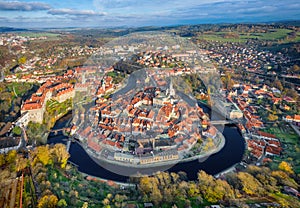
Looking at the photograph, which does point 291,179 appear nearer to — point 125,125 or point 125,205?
point 125,205

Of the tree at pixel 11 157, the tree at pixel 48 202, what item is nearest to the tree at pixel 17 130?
the tree at pixel 11 157

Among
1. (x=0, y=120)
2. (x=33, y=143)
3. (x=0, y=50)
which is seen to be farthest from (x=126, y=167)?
(x=0, y=50)

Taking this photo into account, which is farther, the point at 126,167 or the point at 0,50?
the point at 0,50

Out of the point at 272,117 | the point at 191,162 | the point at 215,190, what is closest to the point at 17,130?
the point at 191,162

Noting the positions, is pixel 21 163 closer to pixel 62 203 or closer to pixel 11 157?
pixel 11 157

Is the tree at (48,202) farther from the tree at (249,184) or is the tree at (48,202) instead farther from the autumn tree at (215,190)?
the tree at (249,184)
